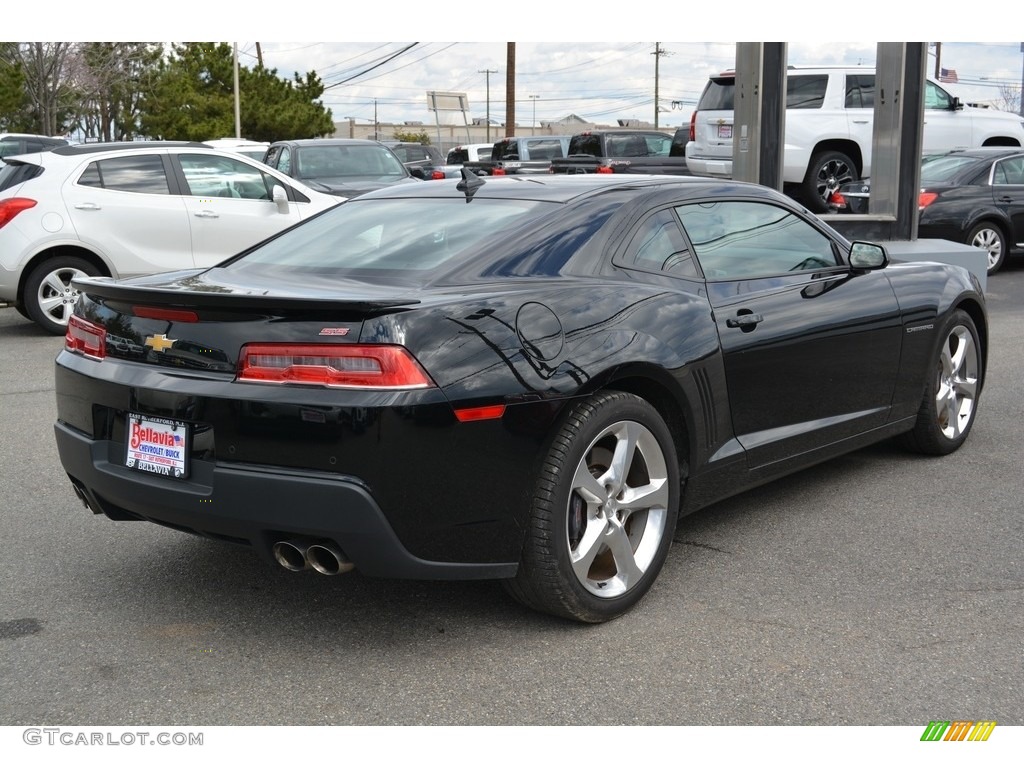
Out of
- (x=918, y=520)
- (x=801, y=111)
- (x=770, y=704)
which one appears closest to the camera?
(x=770, y=704)

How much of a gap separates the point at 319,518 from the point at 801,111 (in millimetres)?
13678

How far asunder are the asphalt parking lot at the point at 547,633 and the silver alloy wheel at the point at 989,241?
9812 millimetres

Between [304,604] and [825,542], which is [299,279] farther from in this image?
[825,542]

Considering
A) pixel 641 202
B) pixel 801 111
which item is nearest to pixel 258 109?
pixel 801 111

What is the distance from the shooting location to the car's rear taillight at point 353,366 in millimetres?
3371

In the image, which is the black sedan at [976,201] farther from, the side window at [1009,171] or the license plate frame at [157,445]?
the license plate frame at [157,445]

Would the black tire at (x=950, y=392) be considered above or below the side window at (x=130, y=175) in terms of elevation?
below

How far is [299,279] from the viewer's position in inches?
162

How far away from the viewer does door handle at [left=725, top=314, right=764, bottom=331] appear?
4523 millimetres

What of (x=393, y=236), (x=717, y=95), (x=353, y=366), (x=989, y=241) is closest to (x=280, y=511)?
(x=353, y=366)

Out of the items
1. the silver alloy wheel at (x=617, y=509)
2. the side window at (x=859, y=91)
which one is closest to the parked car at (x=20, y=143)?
the side window at (x=859, y=91)

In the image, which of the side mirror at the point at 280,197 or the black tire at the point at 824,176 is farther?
the black tire at the point at 824,176

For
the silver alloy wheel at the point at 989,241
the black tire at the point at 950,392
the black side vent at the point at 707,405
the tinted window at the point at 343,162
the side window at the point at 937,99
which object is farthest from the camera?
the side window at the point at 937,99

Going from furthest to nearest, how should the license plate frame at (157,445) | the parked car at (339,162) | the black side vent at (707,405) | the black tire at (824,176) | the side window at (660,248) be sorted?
the parked car at (339,162), the black tire at (824,176), the side window at (660,248), the black side vent at (707,405), the license plate frame at (157,445)
